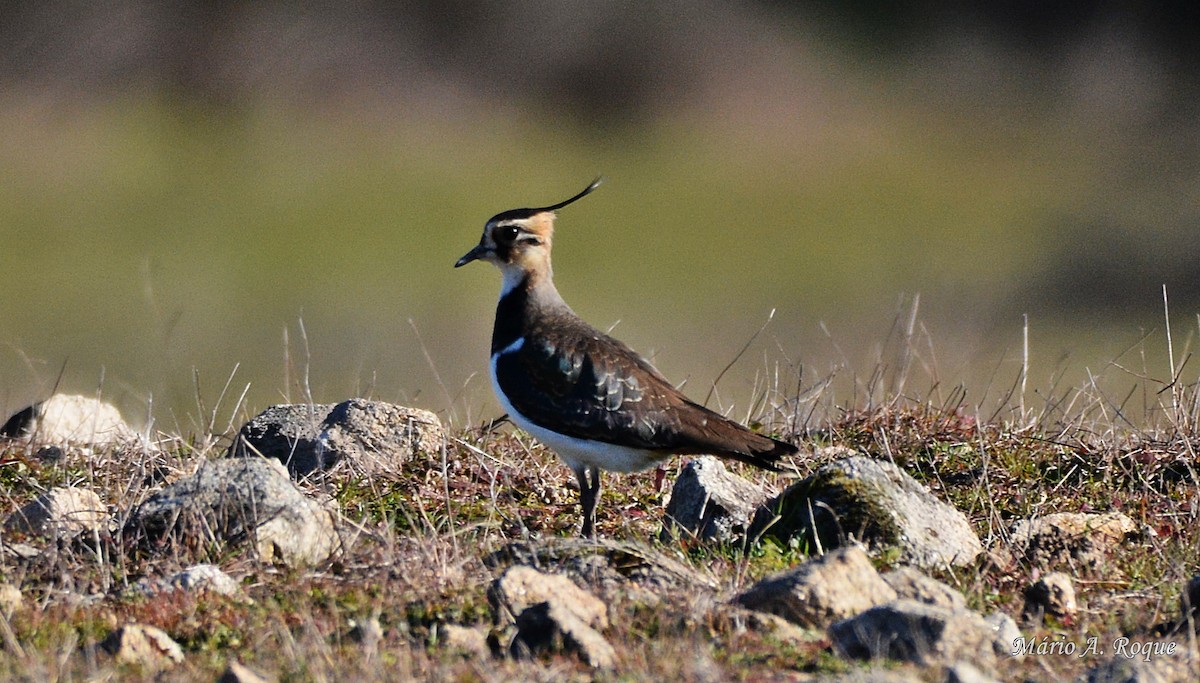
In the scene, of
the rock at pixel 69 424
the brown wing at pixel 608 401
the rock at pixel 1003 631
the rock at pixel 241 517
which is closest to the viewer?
the rock at pixel 1003 631

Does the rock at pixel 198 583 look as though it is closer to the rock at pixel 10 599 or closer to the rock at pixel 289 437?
the rock at pixel 10 599

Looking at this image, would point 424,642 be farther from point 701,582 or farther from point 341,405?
point 341,405

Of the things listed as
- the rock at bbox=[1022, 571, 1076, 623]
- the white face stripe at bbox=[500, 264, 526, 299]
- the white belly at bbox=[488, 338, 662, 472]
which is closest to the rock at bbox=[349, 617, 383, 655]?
the white belly at bbox=[488, 338, 662, 472]

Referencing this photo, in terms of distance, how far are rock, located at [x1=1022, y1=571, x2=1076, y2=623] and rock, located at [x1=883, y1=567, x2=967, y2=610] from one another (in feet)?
0.83

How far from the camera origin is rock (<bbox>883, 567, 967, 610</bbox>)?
13.6ft

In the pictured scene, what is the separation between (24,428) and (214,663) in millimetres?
2760

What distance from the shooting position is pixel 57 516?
16.4 feet

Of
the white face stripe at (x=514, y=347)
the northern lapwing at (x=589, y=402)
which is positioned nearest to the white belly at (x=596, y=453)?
the northern lapwing at (x=589, y=402)

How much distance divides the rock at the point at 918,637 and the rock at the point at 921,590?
29 centimetres

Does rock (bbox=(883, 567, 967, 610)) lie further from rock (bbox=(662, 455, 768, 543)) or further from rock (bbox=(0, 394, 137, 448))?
rock (bbox=(0, 394, 137, 448))

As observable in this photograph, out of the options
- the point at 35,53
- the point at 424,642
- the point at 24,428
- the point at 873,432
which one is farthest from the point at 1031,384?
the point at 35,53

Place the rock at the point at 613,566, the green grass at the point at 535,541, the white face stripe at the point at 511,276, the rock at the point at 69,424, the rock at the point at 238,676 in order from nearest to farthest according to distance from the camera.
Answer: the rock at the point at 238,676, the green grass at the point at 535,541, the rock at the point at 613,566, the rock at the point at 69,424, the white face stripe at the point at 511,276

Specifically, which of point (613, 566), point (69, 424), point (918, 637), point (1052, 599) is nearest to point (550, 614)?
point (613, 566)

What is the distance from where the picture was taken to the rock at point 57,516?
4953mm
